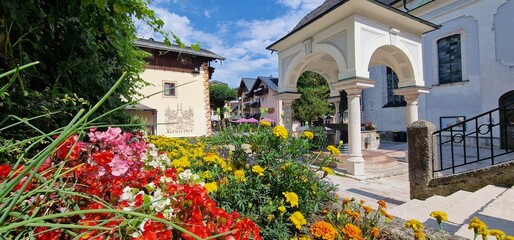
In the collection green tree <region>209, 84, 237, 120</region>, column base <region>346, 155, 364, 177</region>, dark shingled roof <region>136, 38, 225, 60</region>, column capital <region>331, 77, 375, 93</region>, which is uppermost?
dark shingled roof <region>136, 38, 225, 60</region>

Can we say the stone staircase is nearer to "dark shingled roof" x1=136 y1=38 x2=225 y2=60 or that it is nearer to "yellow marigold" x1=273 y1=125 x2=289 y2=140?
"yellow marigold" x1=273 y1=125 x2=289 y2=140

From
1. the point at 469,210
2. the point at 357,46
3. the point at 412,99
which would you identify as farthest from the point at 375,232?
the point at 412,99

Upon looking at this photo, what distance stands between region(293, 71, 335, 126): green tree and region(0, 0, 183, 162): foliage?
17.8m

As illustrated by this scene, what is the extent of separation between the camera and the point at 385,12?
19.7ft

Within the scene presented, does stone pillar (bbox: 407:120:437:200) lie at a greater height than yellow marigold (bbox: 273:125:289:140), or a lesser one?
lesser

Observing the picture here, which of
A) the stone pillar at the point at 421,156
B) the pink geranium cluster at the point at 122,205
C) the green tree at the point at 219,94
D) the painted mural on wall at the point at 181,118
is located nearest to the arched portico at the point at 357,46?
the stone pillar at the point at 421,156

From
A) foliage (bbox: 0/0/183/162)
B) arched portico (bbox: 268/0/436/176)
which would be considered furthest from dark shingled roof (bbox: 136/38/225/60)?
foliage (bbox: 0/0/183/162)

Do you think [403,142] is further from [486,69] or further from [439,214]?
[439,214]

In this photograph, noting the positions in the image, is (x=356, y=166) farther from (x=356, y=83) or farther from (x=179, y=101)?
(x=179, y=101)

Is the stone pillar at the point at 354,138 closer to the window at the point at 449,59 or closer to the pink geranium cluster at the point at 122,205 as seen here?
the pink geranium cluster at the point at 122,205

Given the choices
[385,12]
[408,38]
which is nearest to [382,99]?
[408,38]

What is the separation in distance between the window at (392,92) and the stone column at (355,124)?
9012 mm

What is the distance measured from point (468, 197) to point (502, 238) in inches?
109

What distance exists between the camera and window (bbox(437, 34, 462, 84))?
10688 mm
